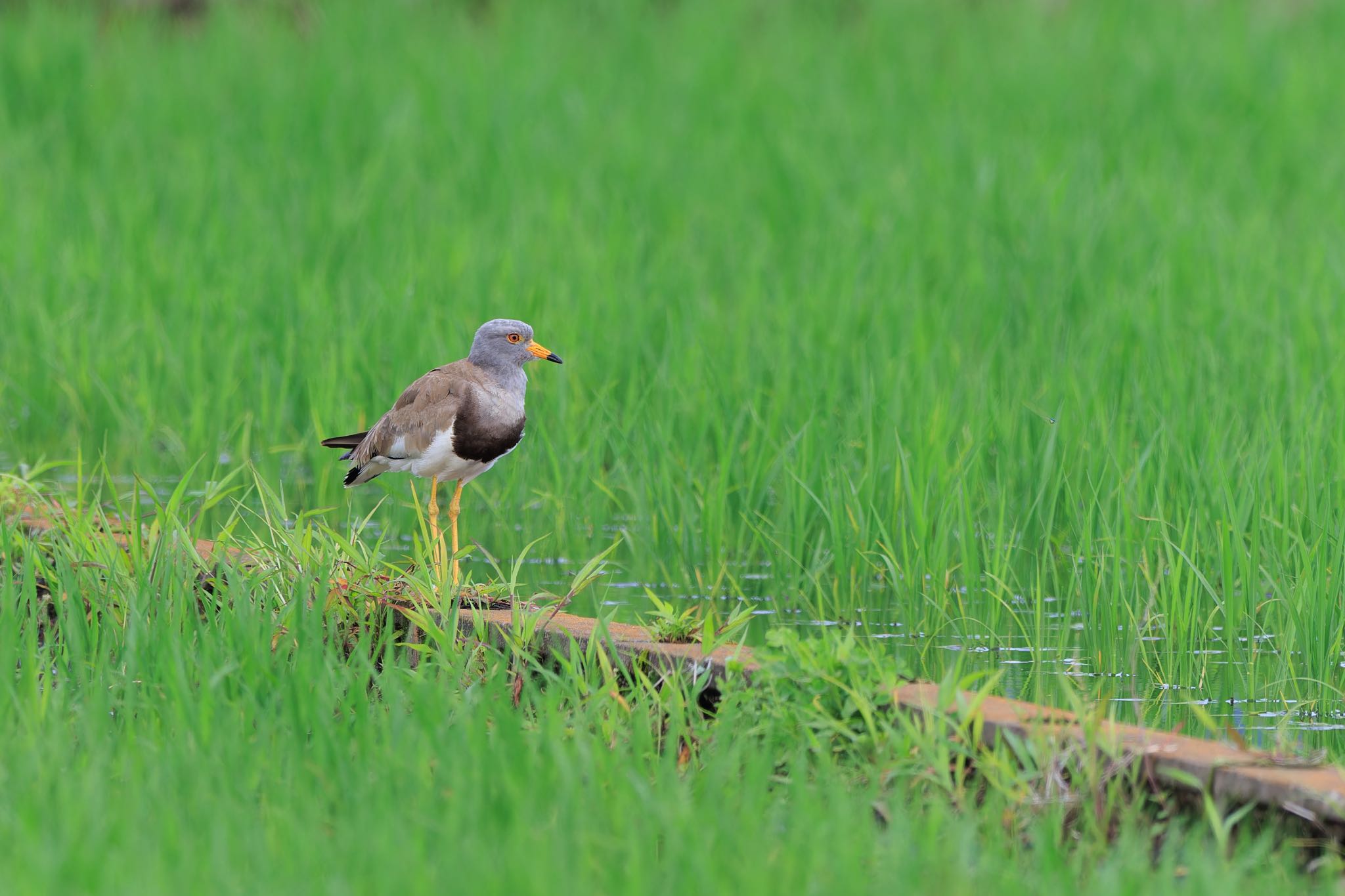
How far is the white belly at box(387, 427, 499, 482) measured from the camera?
433 cm

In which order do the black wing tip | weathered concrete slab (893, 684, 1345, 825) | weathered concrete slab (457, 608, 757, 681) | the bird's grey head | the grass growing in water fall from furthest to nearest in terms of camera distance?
the black wing tip, the bird's grey head, weathered concrete slab (457, 608, 757, 681), weathered concrete slab (893, 684, 1345, 825), the grass growing in water

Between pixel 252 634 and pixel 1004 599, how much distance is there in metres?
2.18

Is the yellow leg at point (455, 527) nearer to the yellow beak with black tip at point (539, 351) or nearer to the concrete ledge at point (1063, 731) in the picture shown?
the concrete ledge at point (1063, 731)

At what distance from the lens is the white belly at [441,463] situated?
14.2ft

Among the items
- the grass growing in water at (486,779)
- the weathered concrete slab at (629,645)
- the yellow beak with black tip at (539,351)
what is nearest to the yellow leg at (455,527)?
the weathered concrete slab at (629,645)

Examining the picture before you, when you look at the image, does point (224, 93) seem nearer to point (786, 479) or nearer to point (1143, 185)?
point (1143, 185)

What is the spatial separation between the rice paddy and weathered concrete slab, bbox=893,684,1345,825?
8 cm

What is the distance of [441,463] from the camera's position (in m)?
4.39

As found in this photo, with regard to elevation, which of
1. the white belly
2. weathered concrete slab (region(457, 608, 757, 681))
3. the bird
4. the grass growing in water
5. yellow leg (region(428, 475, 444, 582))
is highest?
the bird

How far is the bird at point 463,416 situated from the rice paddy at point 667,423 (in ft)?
0.80

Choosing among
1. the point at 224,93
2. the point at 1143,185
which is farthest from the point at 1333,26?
the point at 224,93

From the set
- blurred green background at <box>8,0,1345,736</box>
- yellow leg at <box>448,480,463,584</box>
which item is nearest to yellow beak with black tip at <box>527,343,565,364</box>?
yellow leg at <box>448,480,463,584</box>

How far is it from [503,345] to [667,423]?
4.82 feet

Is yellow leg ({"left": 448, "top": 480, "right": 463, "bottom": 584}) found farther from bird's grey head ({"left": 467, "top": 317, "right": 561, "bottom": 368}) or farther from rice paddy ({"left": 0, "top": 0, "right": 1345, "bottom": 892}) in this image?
bird's grey head ({"left": 467, "top": 317, "right": 561, "bottom": 368})
